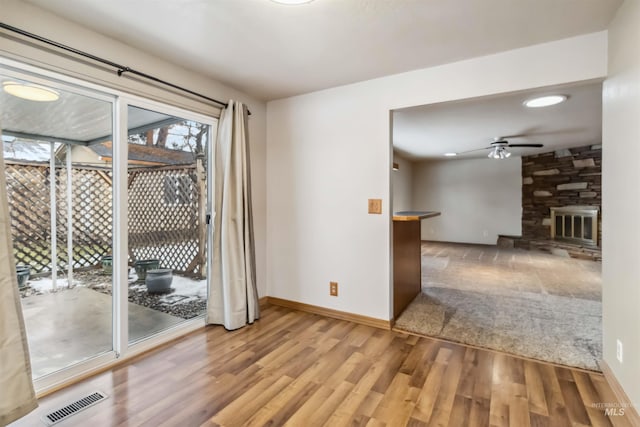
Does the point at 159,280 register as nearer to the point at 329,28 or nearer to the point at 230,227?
the point at 230,227

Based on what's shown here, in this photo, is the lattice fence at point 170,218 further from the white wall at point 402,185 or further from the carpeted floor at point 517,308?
the white wall at point 402,185

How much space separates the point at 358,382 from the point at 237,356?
885 millimetres

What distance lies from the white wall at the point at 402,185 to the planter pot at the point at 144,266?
5.36 m

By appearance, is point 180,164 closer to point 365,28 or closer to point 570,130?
point 365,28

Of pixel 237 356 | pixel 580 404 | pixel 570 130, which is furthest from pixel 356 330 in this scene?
pixel 570 130

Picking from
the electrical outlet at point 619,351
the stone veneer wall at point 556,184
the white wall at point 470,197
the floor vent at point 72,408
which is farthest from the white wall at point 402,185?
the floor vent at point 72,408

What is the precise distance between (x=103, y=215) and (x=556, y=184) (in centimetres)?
775

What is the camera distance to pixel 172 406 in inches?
64.1

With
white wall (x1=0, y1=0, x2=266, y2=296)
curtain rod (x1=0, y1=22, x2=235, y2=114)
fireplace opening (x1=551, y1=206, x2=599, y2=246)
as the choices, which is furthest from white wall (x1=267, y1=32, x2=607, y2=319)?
fireplace opening (x1=551, y1=206, x2=599, y2=246)

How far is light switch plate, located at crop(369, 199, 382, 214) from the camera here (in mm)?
2664

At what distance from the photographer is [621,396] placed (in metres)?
1.60

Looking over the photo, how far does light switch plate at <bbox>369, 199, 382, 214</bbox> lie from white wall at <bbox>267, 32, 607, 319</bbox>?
0.04 m

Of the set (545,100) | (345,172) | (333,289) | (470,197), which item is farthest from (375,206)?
(470,197)

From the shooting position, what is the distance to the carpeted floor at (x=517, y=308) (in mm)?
2307
